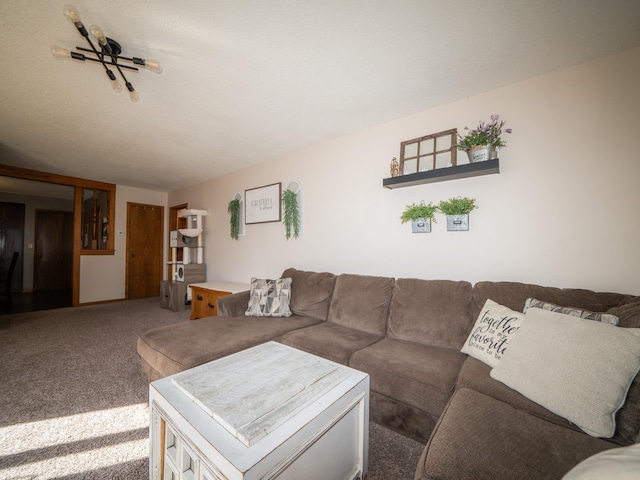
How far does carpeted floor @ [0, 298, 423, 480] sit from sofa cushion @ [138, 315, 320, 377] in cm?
36

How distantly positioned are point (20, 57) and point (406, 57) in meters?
2.60

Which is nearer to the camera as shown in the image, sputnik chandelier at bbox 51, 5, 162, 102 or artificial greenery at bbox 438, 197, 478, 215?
sputnik chandelier at bbox 51, 5, 162, 102

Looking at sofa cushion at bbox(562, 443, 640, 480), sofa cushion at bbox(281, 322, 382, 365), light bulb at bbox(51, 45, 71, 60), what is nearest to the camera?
sofa cushion at bbox(562, 443, 640, 480)

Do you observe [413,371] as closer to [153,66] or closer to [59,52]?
[153,66]

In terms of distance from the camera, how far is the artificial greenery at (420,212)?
90.8 inches

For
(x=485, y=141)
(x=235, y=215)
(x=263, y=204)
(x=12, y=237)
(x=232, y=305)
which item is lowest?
(x=232, y=305)

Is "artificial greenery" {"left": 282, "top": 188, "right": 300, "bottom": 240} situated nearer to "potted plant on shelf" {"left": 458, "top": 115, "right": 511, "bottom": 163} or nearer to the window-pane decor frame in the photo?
the window-pane decor frame

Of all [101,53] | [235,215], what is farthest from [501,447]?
[235,215]

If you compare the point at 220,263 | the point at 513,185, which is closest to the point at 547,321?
the point at 513,185

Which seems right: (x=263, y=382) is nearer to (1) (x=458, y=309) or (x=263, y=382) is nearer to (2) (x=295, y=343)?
(2) (x=295, y=343)

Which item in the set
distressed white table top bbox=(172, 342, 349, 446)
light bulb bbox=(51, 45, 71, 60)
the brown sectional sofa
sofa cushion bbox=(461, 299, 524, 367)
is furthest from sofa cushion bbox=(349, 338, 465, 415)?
light bulb bbox=(51, 45, 71, 60)

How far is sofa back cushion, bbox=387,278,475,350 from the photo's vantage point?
1785 millimetres

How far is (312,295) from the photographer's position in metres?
2.61

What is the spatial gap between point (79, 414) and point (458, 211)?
315 centimetres
